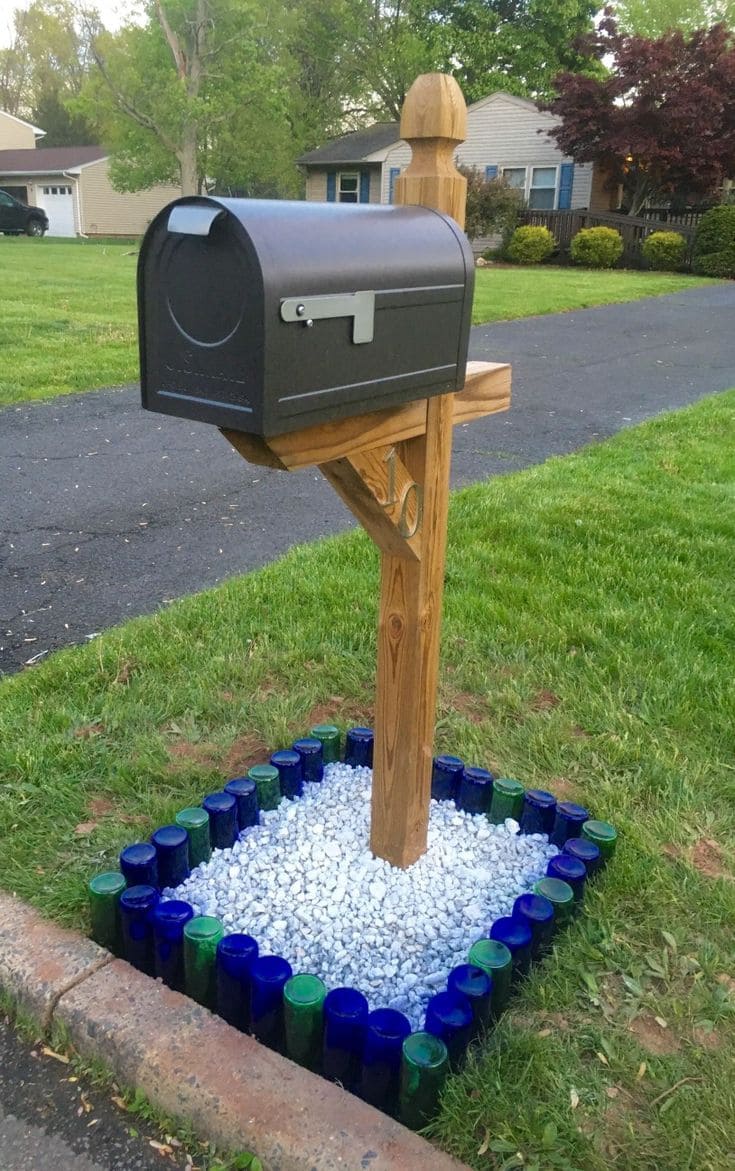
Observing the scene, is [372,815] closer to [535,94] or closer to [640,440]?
[640,440]

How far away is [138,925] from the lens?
6.52 ft

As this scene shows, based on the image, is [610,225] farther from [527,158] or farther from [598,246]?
[527,158]

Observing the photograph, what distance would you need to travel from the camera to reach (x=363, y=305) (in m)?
1.45

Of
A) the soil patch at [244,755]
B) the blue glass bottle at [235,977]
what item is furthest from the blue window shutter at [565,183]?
the blue glass bottle at [235,977]

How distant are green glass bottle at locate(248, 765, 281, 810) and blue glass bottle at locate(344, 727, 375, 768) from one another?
0.29 metres

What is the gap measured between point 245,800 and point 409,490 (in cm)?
98

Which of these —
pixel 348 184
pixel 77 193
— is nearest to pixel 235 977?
pixel 348 184

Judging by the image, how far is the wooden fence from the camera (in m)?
21.9

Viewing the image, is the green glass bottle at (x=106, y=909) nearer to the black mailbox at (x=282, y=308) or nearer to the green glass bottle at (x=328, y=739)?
the green glass bottle at (x=328, y=739)

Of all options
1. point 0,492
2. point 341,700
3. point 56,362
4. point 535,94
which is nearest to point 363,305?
point 341,700

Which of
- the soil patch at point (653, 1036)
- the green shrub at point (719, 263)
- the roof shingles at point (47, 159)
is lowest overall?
the soil patch at point (653, 1036)

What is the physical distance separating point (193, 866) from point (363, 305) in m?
1.44

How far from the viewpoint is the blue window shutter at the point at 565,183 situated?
25188 millimetres

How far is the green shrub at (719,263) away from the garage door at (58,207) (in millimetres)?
26656
